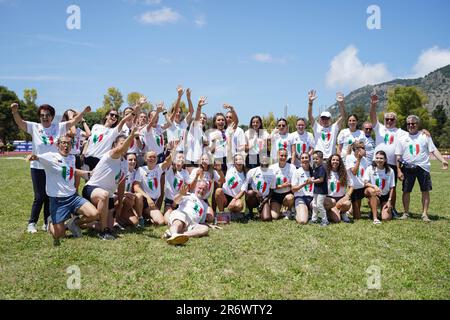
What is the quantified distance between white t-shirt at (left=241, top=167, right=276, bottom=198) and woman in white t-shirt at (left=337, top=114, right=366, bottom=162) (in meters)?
1.99

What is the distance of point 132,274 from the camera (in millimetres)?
4824

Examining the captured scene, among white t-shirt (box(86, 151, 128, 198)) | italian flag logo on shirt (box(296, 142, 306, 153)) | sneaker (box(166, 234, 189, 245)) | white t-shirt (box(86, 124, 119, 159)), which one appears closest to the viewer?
sneaker (box(166, 234, 189, 245))

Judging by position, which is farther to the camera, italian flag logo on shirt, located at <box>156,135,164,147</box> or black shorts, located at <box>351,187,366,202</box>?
italian flag logo on shirt, located at <box>156,135,164,147</box>

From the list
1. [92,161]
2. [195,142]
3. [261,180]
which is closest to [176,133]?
[195,142]

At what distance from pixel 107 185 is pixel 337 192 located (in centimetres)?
495

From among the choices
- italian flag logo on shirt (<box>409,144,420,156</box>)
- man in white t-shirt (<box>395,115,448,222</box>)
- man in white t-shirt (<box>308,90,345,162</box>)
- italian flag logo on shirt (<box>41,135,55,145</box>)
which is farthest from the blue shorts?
italian flag logo on shirt (<box>409,144,420,156</box>)

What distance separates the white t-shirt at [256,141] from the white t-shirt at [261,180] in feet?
2.58

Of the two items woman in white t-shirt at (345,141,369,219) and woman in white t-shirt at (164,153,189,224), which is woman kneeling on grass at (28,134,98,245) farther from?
woman in white t-shirt at (345,141,369,219)

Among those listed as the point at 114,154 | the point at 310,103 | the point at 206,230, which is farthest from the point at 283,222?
the point at 114,154

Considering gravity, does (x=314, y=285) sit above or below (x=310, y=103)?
below

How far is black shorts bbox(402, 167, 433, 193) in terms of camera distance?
839 centimetres

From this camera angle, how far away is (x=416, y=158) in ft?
27.8

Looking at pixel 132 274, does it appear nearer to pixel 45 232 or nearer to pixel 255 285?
pixel 255 285

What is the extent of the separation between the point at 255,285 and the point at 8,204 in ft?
27.1
